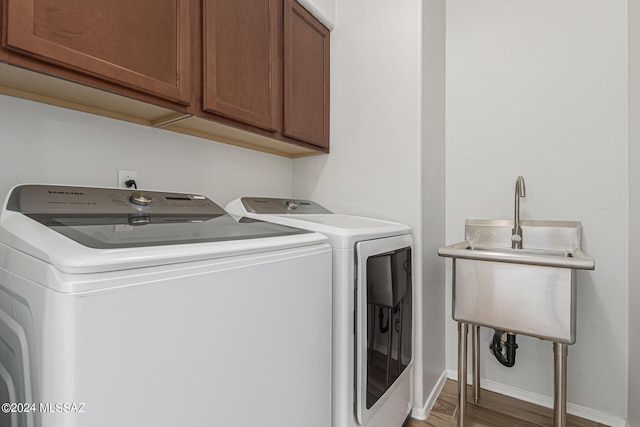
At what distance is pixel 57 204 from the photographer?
2.94ft

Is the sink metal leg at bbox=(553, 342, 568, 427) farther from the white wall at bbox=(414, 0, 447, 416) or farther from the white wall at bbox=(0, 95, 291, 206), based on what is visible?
the white wall at bbox=(0, 95, 291, 206)

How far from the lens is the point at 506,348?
64.9 inches

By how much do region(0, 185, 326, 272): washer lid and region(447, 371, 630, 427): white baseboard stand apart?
1688mm

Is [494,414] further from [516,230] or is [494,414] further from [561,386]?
[516,230]

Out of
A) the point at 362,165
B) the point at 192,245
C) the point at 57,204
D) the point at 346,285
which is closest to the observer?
the point at 192,245

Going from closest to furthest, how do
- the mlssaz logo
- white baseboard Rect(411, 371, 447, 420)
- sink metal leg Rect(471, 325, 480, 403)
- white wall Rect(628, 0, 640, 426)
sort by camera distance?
the mlssaz logo
white wall Rect(628, 0, 640, 426)
white baseboard Rect(411, 371, 447, 420)
sink metal leg Rect(471, 325, 480, 403)

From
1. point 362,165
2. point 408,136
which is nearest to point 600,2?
point 408,136

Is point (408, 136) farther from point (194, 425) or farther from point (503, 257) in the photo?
point (194, 425)

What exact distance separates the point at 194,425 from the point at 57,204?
2.49 feet

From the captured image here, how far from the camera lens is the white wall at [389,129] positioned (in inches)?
64.7

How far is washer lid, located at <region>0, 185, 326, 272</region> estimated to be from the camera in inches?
21.8

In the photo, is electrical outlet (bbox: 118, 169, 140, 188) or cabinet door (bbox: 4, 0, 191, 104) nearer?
cabinet door (bbox: 4, 0, 191, 104)

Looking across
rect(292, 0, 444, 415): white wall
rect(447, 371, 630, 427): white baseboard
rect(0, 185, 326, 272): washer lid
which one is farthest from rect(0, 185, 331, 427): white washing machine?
rect(447, 371, 630, 427): white baseboard

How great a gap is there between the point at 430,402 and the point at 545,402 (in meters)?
0.66
